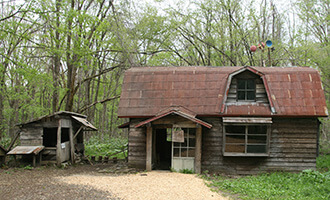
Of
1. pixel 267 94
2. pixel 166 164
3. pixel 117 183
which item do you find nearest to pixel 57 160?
pixel 117 183

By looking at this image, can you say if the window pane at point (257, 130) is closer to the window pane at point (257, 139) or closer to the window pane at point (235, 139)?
the window pane at point (257, 139)

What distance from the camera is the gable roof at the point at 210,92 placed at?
501 inches

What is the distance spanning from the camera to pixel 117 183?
10.1m

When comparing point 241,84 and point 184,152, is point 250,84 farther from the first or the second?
point 184,152

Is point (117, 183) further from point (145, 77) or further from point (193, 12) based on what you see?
point (193, 12)

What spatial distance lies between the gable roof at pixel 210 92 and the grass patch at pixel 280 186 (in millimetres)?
2759

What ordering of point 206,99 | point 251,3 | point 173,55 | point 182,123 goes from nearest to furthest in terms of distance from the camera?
point 182,123
point 206,99
point 251,3
point 173,55

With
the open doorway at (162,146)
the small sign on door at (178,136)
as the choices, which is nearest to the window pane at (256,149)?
the small sign on door at (178,136)

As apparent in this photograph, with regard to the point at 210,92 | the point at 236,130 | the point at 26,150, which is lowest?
the point at 26,150

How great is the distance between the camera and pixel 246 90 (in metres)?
13.4

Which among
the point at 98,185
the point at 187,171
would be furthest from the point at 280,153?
the point at 98,185

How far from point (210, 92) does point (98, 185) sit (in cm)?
700

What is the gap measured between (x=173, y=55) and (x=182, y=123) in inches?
665

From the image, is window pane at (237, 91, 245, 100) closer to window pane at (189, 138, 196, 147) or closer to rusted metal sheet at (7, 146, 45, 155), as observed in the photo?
window pane at (189, 138, 196, 147)
